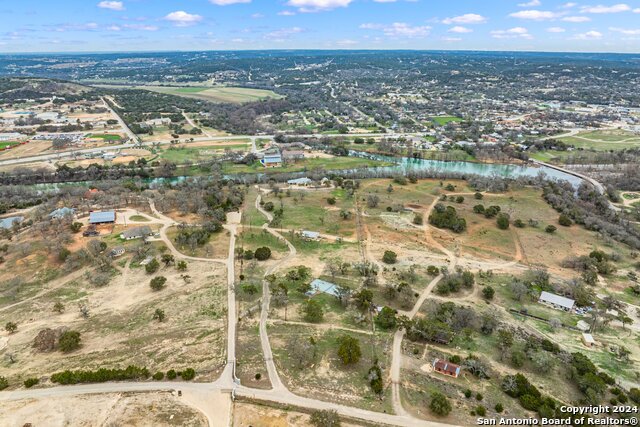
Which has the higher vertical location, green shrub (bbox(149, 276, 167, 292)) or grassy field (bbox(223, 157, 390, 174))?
grassy field (bbox(223, 157, 390, 174))

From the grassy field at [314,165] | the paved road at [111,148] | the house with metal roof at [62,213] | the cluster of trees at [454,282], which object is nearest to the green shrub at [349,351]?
the cluster of trees at [454,282]

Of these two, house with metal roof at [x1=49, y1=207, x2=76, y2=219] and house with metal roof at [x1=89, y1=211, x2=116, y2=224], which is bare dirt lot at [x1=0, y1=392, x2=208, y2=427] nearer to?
house with metal roof at [x1=89, y1=211, x2=116, y2=224]

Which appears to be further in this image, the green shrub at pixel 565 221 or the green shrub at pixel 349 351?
the green shrub at pixel 565 221

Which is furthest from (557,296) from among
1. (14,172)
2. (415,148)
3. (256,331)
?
(14,172)

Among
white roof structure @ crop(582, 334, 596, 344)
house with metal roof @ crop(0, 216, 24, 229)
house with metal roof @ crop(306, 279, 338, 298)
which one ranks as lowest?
white roof structure @ crop(582, 334, 596, 344)

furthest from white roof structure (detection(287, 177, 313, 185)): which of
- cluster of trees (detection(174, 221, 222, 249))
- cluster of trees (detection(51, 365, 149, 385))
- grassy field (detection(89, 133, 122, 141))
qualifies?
grassy field (detection(89, 133, 122, 141))

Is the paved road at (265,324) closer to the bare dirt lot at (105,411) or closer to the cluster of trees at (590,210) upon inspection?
the bare dirt lot at (105,411)
